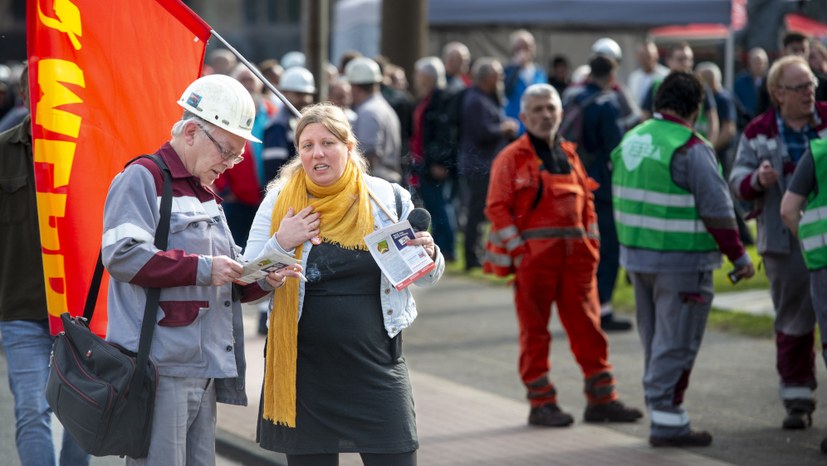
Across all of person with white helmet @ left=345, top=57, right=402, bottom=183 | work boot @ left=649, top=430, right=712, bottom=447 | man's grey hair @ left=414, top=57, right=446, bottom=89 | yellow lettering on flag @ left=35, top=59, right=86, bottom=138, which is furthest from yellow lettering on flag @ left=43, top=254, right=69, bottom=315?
man's grey hair @ left=414, top=57, right=446, bottom=89

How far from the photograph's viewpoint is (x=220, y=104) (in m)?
4.50

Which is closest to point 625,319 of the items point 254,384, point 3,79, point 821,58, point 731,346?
point 731,346

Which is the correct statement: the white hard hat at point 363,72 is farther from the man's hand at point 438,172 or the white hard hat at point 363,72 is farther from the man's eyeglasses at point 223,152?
the man's eyeglasses at point 223,152

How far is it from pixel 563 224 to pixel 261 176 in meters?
4.10

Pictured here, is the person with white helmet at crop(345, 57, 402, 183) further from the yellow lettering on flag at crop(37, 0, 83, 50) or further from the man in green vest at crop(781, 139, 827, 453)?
the yellow lettering on flag at crop(37, 0, 83, 50)

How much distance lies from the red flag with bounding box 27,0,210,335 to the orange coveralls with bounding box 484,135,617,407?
2.62 m

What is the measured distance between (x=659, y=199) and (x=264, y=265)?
3.22m

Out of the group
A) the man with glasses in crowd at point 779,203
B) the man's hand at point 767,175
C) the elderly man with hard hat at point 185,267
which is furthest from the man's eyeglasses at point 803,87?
the elderly man with hard hat at point 185,267

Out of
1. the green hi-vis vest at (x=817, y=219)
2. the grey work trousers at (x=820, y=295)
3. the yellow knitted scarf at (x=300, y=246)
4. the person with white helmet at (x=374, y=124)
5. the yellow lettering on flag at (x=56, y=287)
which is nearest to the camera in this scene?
the yellow knitted scarf at (x=300, y=246)

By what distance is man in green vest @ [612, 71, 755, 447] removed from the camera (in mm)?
6961

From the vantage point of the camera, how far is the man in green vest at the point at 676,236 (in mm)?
6961

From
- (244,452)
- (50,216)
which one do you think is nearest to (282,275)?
(50,216)

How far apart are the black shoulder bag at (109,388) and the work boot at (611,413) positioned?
3.93 metres

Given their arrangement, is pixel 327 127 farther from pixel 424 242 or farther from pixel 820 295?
pixel 820 295
